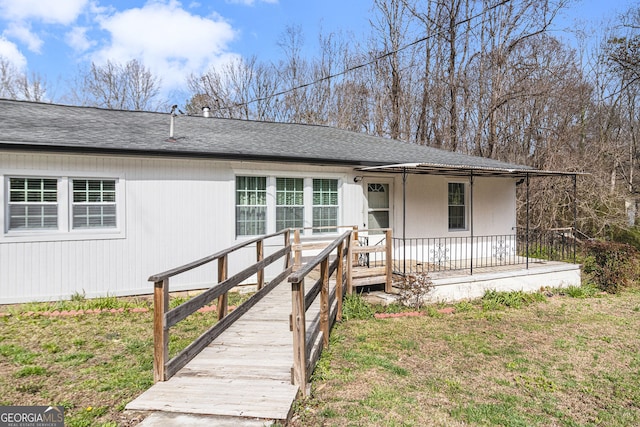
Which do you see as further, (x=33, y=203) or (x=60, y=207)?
(x=60, y=207)

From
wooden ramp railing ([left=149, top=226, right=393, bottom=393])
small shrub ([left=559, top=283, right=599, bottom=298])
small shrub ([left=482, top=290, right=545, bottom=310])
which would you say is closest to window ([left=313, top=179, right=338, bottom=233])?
wooden ramp railing ([left=149, top=226, right=393, bottom=393])

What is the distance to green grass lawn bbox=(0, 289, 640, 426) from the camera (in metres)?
3.52

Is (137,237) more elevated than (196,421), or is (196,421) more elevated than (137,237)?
(137,237)

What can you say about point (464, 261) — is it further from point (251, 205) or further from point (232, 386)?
point (232, 386)

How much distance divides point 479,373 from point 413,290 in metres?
2.86

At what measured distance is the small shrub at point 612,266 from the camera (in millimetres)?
9641

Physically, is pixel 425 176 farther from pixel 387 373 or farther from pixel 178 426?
pixel 178 426

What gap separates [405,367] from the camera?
4602 mm

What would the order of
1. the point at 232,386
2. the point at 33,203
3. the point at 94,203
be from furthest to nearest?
1. the point at 94,203
2. the point at 33,203
3. the point at 232,386

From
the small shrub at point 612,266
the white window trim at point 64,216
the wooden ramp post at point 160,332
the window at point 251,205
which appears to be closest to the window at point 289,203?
the window at point 251,205

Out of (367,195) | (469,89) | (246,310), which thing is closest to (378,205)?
(367,195)

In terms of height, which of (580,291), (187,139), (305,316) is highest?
(187,139)

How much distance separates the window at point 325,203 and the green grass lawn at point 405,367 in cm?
290

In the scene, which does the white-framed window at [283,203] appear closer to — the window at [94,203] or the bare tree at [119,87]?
the window at [94,203]
